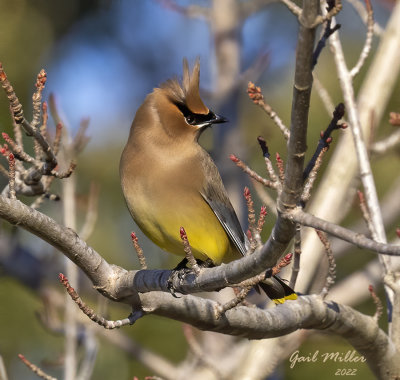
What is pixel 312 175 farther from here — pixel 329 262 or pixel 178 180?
pixel 178 180

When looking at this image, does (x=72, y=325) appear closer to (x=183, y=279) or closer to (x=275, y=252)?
(x=183, y=279)

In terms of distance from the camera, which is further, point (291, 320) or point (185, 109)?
point (185, 109)

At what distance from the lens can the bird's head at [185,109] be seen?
4.32 metres

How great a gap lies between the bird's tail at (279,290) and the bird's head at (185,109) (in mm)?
1056

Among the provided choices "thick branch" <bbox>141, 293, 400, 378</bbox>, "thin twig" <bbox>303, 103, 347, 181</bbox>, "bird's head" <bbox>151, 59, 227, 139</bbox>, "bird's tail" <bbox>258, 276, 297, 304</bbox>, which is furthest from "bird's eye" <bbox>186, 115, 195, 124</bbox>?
"thin twig" <bbox>303, 103, 347, 181</bbox>

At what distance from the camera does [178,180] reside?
4.08 meters

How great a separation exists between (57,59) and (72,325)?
4.24 meters

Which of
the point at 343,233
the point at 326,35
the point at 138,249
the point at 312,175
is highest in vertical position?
the point at 326,35

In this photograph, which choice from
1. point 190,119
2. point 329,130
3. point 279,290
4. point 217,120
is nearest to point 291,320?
point 279,290

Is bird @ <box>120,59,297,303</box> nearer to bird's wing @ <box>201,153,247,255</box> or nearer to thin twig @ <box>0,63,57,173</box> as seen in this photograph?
bird's wing @ <box>201,153,247,255</box>

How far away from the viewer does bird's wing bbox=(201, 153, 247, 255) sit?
414 centimetres

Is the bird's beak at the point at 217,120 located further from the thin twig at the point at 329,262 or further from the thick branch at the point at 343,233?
the thick branch at the point at 343,233

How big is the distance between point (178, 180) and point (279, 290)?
848 mm

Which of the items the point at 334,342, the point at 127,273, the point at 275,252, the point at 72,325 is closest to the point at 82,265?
the point at 127,273
